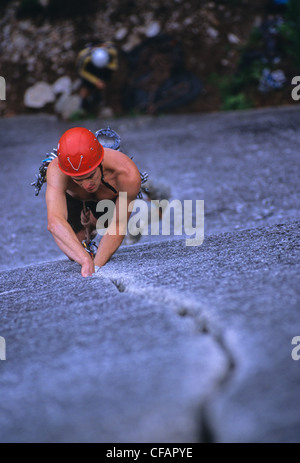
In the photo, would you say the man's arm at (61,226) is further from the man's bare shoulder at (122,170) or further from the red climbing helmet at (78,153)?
the man's bare shoulder at (122,170)

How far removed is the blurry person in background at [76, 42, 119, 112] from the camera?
6777 millimetres

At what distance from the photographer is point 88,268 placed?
2.24m

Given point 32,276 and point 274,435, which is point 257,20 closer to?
point 32,276

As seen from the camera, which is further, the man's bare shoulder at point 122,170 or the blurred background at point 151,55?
the blurred background at point 151,55

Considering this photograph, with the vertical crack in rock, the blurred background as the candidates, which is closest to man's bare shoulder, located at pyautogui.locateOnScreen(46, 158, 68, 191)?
the vertical crack in rock

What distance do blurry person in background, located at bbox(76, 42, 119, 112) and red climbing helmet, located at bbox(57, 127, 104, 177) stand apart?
4897 millimetres

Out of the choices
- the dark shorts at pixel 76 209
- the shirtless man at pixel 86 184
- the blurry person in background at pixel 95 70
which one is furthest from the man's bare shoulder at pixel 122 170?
the blurry person in background at pixel 95 70

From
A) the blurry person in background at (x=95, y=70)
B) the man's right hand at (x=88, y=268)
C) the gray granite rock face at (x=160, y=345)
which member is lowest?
the gray granite rock face at (x=160, y=345)

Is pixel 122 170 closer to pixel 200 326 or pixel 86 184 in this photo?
pixel 86 184

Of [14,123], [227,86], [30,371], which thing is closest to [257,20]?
[227,86]

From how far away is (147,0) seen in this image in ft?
25.9

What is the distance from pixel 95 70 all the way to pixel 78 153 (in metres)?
5.13

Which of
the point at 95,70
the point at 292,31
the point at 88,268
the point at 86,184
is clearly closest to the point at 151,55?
the point at 95,70

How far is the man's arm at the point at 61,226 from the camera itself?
231cm
